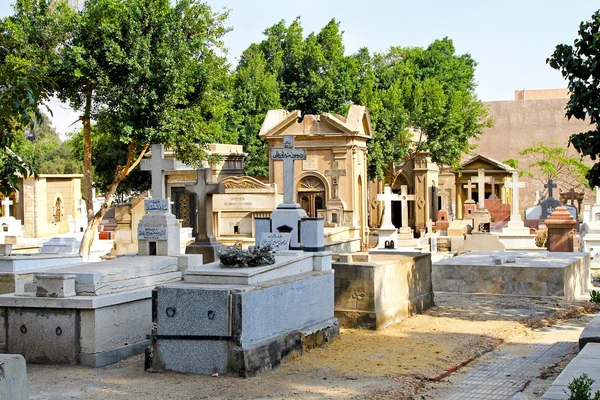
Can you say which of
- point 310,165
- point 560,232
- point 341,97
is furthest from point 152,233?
point 341,97

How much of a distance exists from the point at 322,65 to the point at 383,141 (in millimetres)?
4764

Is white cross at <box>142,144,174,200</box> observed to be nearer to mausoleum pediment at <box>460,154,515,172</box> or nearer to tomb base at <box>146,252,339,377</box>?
tomb base at <box>146,252,339,377</box>

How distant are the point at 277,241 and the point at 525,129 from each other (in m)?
51.0

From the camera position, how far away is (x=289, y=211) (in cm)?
1146

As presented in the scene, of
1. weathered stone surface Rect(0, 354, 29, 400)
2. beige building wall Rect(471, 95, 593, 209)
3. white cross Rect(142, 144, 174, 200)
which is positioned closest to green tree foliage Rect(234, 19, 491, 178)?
beige building wall Rect(471, 95, 593, 209)

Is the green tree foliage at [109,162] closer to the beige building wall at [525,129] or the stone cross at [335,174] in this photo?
the stone cross at [335,174]

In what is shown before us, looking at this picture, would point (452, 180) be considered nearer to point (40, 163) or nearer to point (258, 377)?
point (40, 163)

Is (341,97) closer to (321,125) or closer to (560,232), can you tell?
(321,125)

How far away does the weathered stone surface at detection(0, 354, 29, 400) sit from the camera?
3.49m

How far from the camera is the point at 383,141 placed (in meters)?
36.7

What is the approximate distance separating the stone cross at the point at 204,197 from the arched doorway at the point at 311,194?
50.3ft

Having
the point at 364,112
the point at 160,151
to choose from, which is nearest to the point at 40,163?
the point at 364,112

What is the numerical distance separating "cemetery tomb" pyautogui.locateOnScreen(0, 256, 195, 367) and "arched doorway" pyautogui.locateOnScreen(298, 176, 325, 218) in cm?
2211

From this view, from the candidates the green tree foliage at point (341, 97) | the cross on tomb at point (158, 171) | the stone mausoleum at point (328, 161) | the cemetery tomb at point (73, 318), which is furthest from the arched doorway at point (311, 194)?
the cemetery tomb at point (73, 318)
